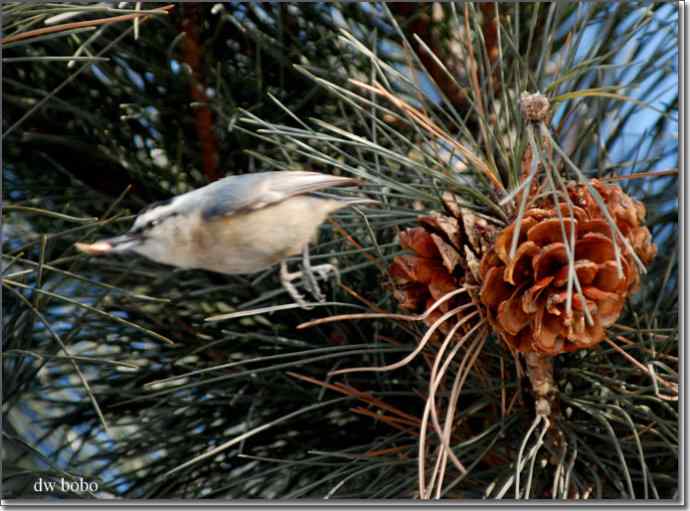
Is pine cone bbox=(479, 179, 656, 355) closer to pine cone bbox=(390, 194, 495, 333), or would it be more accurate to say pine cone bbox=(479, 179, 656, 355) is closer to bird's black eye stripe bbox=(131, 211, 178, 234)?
pine cone bbox=(390, 194, 495, 333)

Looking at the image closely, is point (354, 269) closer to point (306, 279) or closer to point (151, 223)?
point (306, 279)

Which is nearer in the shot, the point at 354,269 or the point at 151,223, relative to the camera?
the point at 151,223

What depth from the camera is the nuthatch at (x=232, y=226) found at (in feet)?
1.85

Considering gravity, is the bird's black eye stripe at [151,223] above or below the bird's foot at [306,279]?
above

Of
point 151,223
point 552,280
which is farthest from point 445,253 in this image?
point 151,223

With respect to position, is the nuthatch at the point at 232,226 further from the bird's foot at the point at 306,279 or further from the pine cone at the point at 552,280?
the pine cone at the point at 552,280

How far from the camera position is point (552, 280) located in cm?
54

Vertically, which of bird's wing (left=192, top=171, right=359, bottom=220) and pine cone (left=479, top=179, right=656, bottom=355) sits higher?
bird's wing (left=192, top=171, right=359, bottom=220)

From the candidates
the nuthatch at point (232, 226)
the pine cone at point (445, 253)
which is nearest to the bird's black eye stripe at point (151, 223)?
the nuthatch at point (232, 226)

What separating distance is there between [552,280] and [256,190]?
186 mm

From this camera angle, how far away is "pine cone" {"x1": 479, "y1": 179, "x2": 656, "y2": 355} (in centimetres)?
54

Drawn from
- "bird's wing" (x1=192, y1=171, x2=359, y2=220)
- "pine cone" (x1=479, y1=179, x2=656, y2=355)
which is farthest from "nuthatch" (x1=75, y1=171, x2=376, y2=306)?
"pine cone" (x1=479, y1=179, x2=656, y2=355)

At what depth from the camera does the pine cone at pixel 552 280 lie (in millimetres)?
542

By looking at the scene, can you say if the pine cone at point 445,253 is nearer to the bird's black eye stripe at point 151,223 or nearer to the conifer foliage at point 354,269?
the conifer foliage at point 354,269
